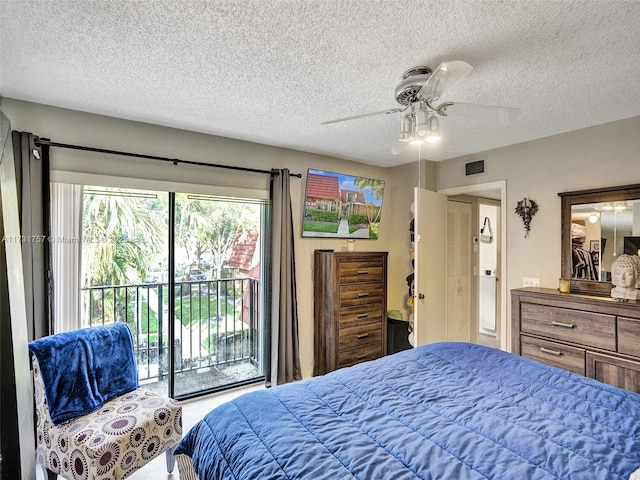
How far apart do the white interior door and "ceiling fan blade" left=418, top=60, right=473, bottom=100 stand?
1.88 metres

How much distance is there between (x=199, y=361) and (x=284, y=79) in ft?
9.22

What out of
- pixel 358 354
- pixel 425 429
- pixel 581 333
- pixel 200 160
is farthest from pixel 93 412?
pixel 581 333

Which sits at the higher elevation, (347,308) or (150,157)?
(150,157)

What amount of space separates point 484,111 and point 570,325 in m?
1.90

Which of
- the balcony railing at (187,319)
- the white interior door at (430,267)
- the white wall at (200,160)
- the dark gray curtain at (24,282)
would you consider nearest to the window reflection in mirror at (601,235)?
the white interior door at (430,267)

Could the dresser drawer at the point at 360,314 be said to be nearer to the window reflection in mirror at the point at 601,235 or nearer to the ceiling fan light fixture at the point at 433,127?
the window reflection in mirror at the point at 601,235

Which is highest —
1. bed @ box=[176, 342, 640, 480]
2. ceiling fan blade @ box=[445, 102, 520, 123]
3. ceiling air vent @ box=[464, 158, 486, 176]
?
ceiling air vent @ box=[464, 158, 486, 176]

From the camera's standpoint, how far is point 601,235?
2.81 metres

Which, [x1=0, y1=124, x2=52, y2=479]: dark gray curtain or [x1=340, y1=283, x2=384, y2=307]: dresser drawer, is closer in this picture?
[x1=0, y1=124, x2=52, y2=479]: dark gray curtain

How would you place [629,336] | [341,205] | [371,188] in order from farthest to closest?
[371,188], [341,205], [629,336]

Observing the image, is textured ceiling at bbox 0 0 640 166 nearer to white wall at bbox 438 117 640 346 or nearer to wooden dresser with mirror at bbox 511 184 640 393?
white wall at bbox 438 117 640 346

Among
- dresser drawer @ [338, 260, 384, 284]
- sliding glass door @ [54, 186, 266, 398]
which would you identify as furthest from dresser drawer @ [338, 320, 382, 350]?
sliding glass door @ [54, 186, 266, 398]

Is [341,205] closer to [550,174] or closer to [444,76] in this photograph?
[550,174]

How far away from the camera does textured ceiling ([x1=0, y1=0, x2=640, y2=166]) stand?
1422 mm
